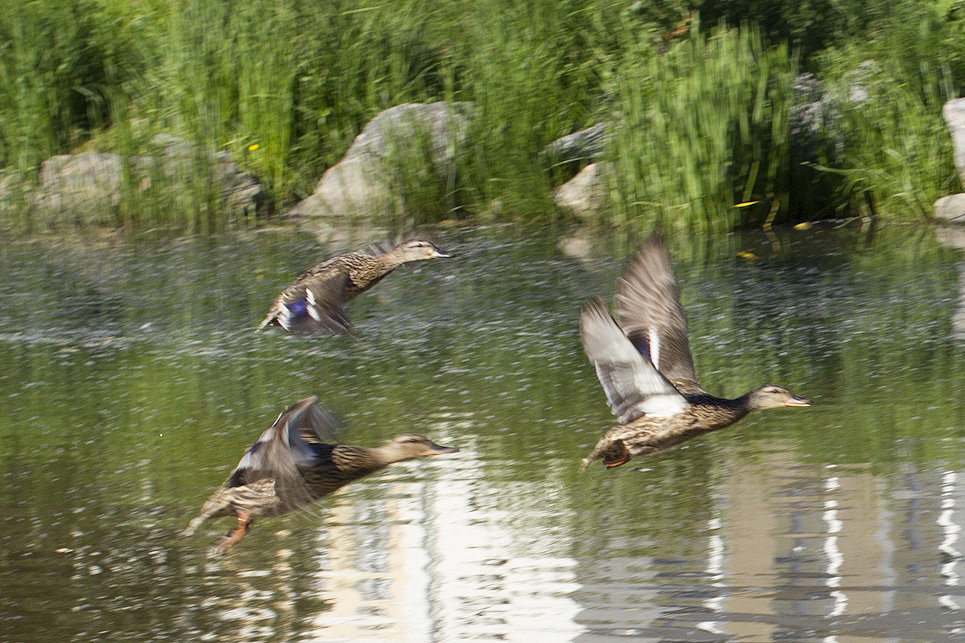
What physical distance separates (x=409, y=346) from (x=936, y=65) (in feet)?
17.0

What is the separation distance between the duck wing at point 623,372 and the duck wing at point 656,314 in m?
0.32

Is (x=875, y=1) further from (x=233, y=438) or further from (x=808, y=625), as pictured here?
(x=808, y=625)

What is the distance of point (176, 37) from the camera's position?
11891 mm

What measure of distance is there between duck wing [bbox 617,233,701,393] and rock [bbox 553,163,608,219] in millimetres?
5204

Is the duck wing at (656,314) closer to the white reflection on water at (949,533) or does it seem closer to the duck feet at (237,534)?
the white reflection on water at (949,533)

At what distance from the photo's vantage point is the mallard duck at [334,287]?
18.9ft

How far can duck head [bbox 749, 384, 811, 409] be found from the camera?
4.79m

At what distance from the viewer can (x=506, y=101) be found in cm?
1073

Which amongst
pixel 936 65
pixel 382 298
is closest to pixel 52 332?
pixel 382 298

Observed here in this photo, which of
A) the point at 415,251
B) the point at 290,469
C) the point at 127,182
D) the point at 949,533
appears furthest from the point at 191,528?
the point at 127,182

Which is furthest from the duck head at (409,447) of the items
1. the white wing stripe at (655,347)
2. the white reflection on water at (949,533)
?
the white reflection on water at (949,533)

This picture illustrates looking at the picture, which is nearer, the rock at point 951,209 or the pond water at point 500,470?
the pond water at point 500,470

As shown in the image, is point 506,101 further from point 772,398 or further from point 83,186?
point 772,398

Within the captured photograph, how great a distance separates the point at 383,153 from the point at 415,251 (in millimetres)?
4397
